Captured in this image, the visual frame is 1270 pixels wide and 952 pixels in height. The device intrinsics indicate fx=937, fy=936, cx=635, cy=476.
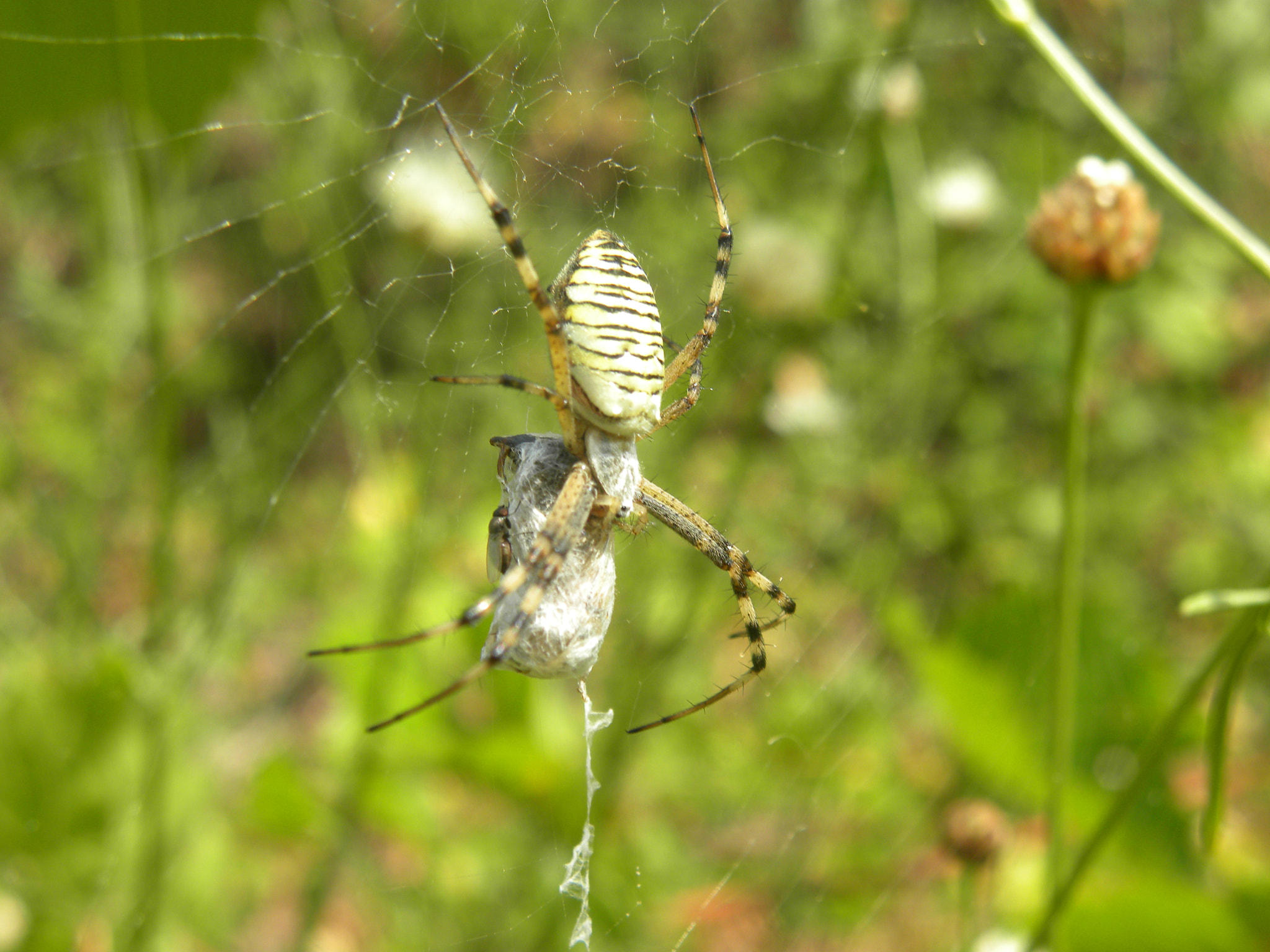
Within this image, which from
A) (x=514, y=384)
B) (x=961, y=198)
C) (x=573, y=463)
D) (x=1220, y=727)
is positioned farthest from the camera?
(x=961, y=198)

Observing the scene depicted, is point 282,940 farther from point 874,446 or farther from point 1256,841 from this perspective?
point 1256,841

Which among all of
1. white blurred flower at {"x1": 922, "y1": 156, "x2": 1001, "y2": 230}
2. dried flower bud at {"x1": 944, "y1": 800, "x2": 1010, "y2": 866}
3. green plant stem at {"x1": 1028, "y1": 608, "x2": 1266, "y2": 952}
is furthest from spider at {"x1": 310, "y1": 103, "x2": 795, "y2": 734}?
white blurred flower at {"x1": 922, "y1": 156, "x2": 1001, "y2": 230}

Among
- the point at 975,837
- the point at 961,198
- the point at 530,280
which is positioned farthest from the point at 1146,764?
the point at 961,198

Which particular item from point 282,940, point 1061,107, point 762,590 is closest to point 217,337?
point 282,940

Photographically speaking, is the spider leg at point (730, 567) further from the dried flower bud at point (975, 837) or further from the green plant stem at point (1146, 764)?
the green plant stem at point (1146, 764)

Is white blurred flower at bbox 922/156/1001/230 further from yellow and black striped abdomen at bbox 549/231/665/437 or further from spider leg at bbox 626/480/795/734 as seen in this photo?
yellow and black striped abdomen at bbox 549/231/665/437

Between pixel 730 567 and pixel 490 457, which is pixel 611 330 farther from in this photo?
pixel 730 567
